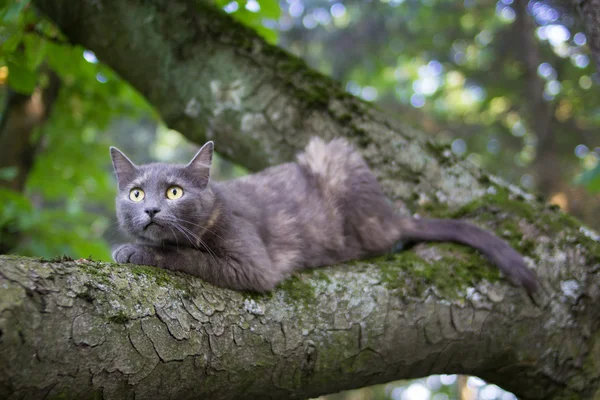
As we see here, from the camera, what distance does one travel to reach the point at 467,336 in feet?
9.59

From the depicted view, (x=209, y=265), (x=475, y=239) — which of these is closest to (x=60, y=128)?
(x=209, y=265)

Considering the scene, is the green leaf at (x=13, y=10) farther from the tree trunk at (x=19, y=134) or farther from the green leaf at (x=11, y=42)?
the tree trunk at (x=19, y=134)

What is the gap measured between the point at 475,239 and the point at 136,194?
7.12 ft

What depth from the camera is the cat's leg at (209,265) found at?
264cm

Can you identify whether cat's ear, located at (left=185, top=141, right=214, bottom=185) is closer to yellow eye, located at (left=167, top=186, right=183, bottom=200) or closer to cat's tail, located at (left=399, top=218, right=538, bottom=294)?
yellow eye, located at (left=167, top=186, right=183, bottom=200)

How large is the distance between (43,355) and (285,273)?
147cm

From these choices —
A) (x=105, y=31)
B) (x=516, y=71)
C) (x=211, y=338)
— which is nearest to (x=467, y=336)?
(x=211, y=338)

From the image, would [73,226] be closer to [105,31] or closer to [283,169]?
[105,31]

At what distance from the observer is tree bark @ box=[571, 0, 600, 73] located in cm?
276

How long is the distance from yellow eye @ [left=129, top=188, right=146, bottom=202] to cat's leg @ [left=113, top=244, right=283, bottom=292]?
12.9 inches

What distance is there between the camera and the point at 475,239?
326 cm

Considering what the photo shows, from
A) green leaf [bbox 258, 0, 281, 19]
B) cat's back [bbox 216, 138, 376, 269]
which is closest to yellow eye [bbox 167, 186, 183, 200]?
cat's back [bbox 216, 138, 376, 269]

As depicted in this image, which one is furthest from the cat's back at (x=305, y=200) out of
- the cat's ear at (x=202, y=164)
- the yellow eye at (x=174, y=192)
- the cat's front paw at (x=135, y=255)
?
A: the cat's front paw at (x=135, y=255)

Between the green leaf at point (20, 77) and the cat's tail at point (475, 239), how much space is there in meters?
2.94
